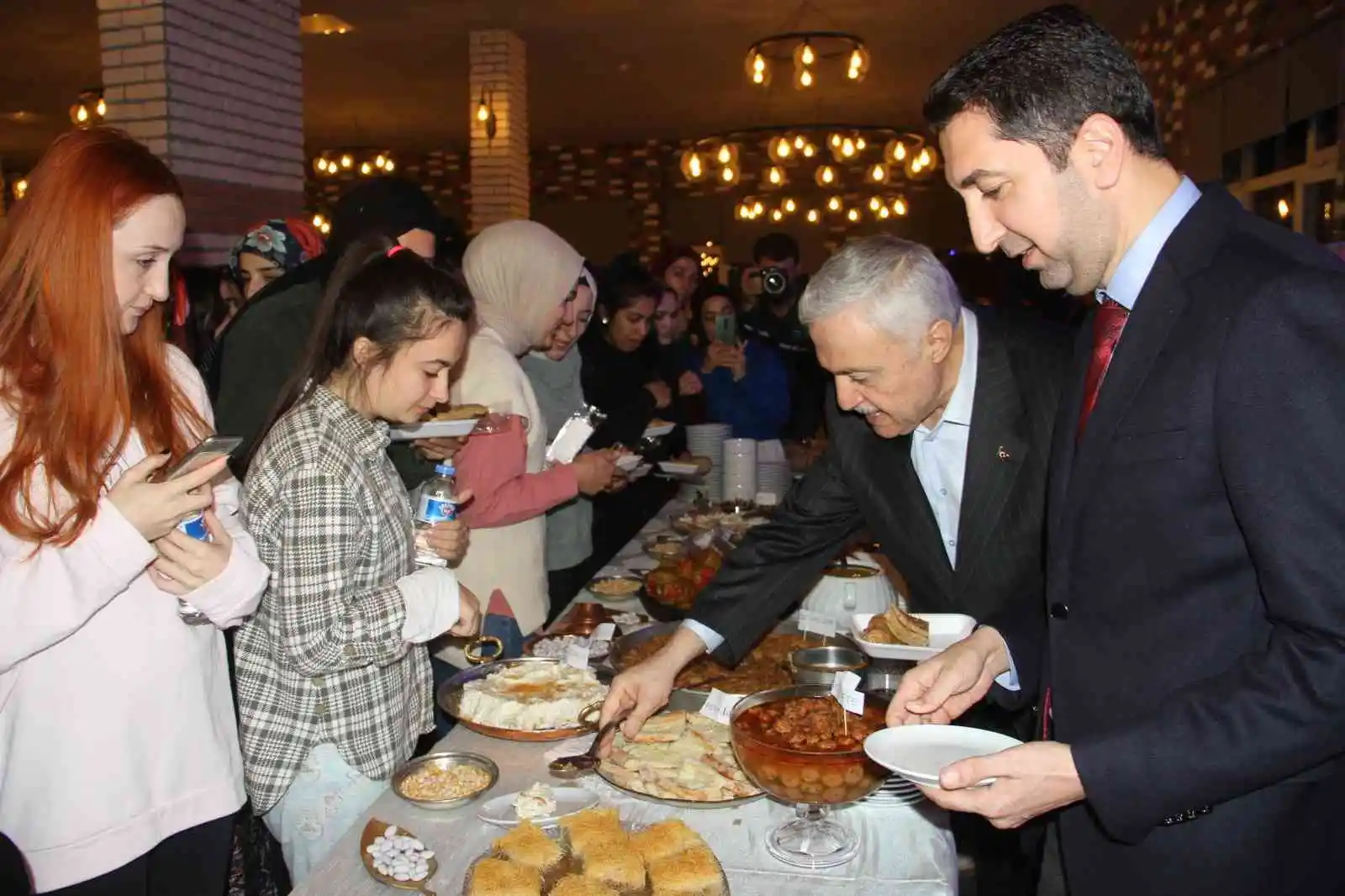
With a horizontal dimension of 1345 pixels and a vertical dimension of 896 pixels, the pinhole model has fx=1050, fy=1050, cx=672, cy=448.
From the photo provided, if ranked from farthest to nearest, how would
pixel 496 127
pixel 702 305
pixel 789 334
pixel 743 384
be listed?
pixel 496 127 → pixel 702 305 → pixel 789 334 → pixel 743 384

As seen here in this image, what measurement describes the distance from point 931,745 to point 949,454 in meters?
0.91

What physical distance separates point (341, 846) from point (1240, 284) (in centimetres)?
134

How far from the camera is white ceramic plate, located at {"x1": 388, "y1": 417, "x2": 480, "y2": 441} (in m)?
2.39

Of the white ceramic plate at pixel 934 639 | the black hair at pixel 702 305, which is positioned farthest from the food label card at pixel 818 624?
the black hair at pixel 702 305

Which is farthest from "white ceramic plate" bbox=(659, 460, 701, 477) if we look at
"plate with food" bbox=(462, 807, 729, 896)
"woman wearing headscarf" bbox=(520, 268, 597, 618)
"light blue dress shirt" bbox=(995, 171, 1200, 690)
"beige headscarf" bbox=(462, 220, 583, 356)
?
"light blue dress shirt" bbox=(995, 171, 1200, 690)

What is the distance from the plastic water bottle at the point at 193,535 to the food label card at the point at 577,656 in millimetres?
734

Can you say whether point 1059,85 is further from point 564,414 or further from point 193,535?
point 564,414

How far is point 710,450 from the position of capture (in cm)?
A: 457

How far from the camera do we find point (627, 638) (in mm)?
2227

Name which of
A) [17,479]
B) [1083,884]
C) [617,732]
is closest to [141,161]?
[17,479]

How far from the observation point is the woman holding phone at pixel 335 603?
1.80m

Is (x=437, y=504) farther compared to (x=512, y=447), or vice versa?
(x=512, y=447)

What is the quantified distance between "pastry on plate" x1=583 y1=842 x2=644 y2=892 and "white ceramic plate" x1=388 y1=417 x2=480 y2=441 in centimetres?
124

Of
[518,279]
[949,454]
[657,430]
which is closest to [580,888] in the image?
[949,454]
